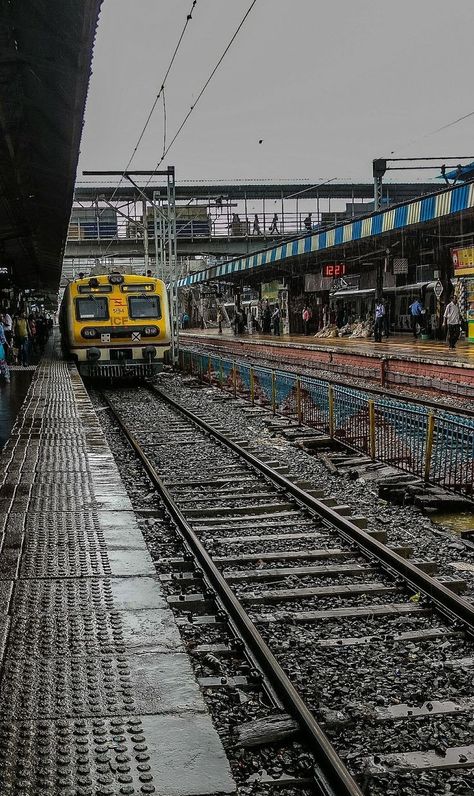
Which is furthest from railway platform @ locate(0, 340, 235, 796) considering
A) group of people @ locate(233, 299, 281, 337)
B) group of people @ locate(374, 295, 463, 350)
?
group of people @ locate(233, 299, 281, 337)

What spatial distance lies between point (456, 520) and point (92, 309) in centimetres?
1453

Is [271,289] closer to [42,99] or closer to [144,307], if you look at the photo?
[144,307]

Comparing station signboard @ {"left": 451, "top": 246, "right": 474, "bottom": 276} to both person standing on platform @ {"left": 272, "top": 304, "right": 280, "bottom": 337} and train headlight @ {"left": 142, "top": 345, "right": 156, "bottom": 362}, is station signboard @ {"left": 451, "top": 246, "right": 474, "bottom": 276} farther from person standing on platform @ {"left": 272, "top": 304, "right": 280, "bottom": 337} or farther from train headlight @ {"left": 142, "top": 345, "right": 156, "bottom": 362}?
person standing on platform @ {"left": 272, "top": 304, "right": 280, "bottom": 337}

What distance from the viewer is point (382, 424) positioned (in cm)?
1102

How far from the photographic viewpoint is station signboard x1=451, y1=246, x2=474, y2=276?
22797 millimetres

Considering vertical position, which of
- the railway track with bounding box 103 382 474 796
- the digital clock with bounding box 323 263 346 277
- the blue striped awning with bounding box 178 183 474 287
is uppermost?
the blue striped awning with bounding box 178 183 474 287

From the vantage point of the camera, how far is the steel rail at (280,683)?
328 cm

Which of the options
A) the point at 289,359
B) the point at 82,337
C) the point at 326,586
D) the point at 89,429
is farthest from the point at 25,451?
the point at 289,359

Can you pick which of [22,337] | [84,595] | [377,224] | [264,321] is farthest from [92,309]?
[264,321]

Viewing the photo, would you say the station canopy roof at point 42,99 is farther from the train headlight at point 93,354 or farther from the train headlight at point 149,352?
the train headlight at point 149,352

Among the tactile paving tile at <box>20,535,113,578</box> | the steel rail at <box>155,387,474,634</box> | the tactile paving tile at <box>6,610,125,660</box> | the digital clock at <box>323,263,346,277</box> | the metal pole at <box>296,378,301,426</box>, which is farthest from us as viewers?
the digital clock at <box>323,263,346,277</box>

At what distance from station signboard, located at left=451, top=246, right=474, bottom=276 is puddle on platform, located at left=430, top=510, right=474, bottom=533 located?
1568 centimetres

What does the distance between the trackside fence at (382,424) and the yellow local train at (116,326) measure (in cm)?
382

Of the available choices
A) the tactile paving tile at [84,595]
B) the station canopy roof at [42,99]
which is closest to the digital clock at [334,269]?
the station canopy roof at [42,99]
